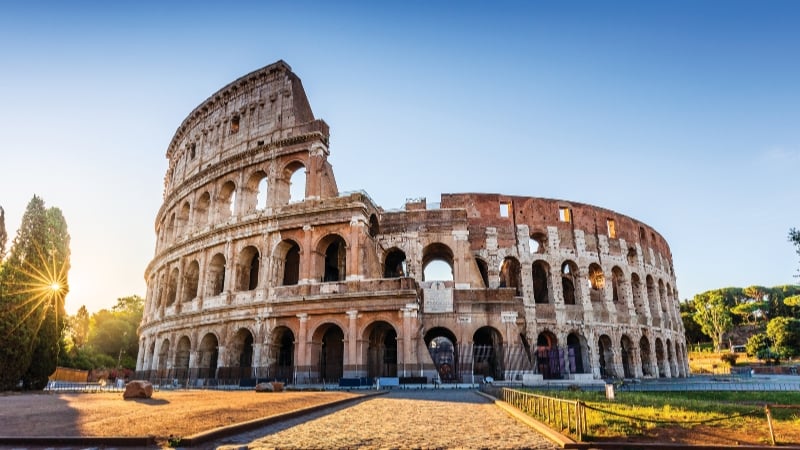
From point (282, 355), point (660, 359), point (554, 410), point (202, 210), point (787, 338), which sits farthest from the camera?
point (787, 338)

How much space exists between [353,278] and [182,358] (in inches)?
480

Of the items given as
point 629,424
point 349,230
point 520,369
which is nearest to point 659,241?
point 520,369

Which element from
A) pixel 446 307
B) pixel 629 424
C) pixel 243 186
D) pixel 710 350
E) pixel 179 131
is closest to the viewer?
pixel 629 424

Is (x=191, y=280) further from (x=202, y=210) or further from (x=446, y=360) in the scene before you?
(x=446, y=360)

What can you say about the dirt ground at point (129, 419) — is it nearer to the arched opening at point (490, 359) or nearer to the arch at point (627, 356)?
the arched opening at point (490, 359)

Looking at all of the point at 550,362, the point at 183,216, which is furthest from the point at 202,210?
the point at 550,362

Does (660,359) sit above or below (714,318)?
below

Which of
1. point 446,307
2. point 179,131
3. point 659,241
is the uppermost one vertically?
point 179,131

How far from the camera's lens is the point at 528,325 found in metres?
26.5

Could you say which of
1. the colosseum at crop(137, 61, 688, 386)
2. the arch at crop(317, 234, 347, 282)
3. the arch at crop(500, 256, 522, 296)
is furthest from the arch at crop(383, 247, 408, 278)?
the arch at crop(500, 256, 522, 296)

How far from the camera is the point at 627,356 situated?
2958 cm

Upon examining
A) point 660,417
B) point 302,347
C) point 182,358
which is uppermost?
point 302,347

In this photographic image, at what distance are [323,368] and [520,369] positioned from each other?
9.87 meters

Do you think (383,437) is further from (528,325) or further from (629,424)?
(528,325)
